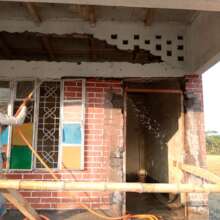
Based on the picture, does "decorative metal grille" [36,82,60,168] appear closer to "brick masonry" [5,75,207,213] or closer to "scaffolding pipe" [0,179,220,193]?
"brick masonry" [5,75,207,213]

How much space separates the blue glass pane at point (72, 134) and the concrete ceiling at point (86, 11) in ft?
5.52

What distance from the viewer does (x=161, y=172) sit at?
7.14 metres

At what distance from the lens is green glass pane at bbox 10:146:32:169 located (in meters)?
4.80

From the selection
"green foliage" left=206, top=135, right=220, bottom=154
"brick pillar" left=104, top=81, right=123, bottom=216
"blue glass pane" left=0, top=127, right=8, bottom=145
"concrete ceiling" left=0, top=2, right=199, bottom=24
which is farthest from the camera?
"green foliage" left=206, top=135, right=220, bottom=154

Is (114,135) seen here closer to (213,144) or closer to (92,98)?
(92,98)

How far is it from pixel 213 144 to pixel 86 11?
19.5 m

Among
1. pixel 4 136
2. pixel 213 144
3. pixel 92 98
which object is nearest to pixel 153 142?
pixel 92 98

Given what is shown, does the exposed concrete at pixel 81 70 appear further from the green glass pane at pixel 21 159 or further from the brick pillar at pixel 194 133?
the green glass pane at pixel 21 159

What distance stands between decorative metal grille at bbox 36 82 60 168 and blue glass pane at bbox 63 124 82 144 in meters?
0.22

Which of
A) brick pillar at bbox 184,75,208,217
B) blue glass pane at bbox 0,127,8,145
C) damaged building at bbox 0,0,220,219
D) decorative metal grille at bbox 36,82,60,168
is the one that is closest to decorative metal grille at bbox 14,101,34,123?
damaged building at bbox 0,0,220,219

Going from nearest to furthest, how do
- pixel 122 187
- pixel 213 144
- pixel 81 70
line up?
pixel 122 187 → pixel 81 70 → pixel 213 144

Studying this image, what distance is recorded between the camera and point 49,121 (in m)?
5.06

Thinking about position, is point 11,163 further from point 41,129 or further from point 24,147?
point 41,129

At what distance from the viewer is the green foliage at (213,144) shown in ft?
66.4
